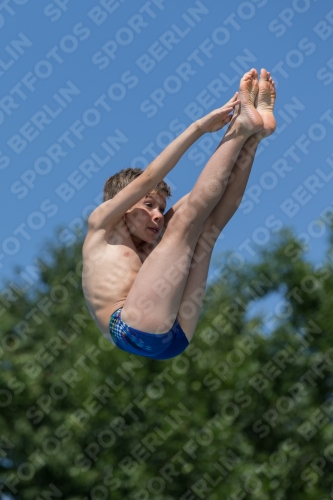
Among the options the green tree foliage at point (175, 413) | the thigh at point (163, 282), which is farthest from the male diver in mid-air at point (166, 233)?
the green tree foliage at point (175, 413)

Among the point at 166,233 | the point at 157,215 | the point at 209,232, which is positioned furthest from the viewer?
the point at 157,215

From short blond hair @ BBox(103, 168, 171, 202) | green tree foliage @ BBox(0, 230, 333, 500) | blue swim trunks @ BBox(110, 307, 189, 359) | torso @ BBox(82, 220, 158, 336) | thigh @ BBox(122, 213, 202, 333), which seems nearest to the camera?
thigh @ BBox(122, 213, 202, 333)

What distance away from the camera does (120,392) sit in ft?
49.2

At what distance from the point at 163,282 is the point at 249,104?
0.99 metres

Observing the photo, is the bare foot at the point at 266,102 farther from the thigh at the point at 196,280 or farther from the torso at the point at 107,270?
the torso at the point at 107,270

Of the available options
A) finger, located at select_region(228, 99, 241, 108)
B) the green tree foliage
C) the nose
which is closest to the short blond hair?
the nose

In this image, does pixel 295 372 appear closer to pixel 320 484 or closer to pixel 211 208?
pixel 320 484

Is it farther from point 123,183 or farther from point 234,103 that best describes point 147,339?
point 234,103

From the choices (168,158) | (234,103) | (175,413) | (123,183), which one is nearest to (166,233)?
(168,158)

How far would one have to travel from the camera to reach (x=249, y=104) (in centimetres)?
446

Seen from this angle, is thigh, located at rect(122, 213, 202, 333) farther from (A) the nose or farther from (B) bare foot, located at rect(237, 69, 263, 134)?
(B) bare foot, located at rect(237, 69, 263, 134)

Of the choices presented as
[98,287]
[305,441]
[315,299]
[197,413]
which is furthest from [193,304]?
[315,299]

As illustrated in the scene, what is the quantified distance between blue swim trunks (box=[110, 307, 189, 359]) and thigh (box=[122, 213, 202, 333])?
0.17ft

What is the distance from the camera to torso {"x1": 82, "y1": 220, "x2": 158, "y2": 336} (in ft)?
14.9
